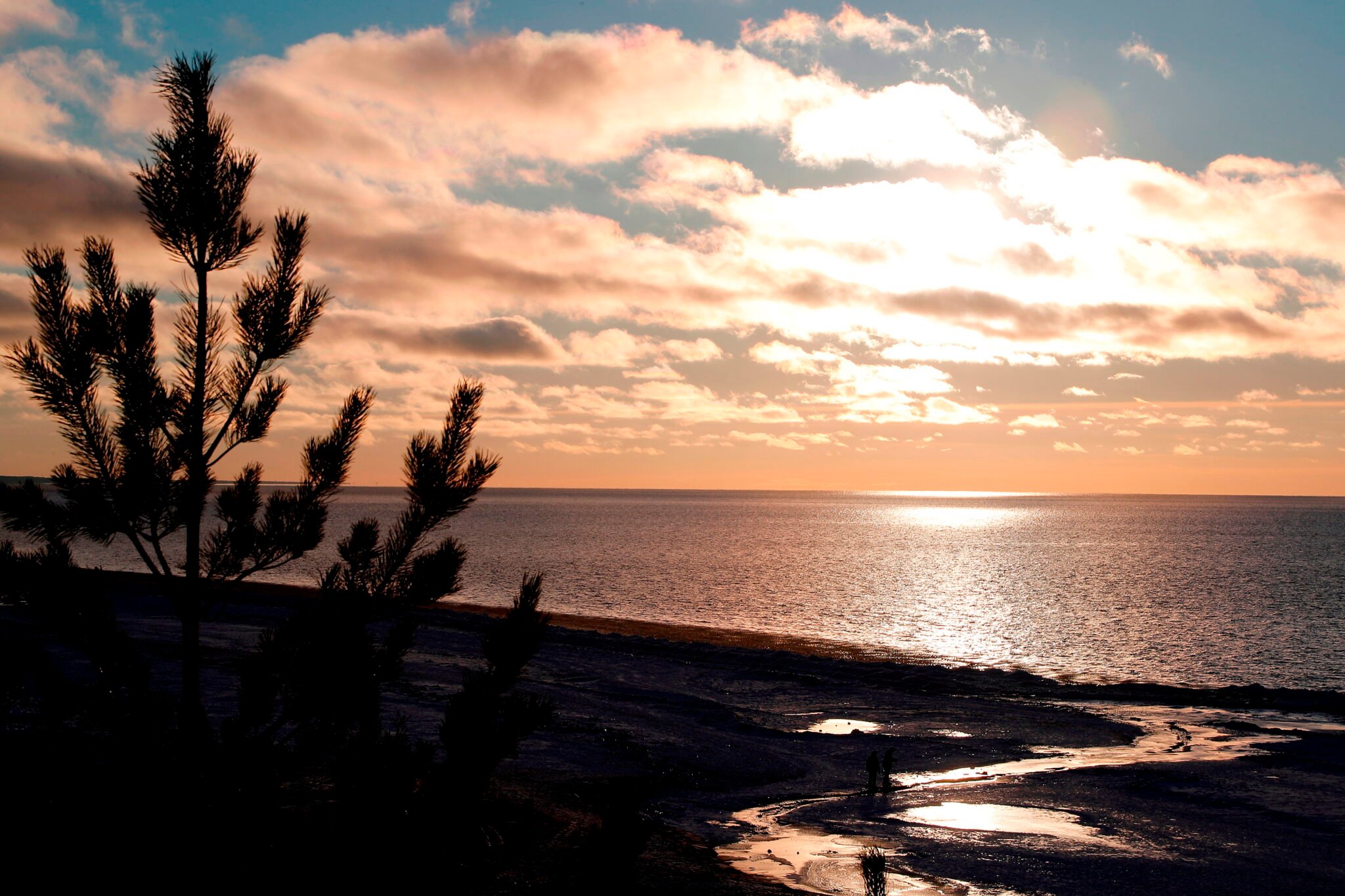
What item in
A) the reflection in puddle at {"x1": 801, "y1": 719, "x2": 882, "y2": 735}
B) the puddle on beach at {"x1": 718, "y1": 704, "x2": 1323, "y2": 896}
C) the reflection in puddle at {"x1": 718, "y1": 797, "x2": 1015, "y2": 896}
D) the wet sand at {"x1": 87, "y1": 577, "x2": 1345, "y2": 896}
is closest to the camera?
the reflection in puddle at {"x1": 718, "y1": 797, "x2": 1015, "y2": 896}

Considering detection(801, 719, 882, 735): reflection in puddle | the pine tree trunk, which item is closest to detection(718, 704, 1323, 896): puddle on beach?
detection(801, 719, 882, 735): reflection in puddle

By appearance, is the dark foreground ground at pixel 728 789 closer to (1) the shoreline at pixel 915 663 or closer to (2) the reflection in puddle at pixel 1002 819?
(1) the shoreline at pixel 915 663

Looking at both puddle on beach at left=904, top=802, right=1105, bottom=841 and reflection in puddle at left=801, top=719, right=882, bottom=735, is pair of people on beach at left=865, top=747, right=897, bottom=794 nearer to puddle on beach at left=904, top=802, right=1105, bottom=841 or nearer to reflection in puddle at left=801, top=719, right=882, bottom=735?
puddle on beach at left=904, top=802, right=1105, bottom=841

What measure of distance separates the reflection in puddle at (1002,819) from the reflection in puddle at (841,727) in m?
6.78

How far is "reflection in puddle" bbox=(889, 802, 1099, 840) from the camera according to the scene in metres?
14.5

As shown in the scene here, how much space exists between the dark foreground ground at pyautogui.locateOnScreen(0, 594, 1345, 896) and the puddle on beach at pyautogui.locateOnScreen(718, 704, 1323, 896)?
39 centimetres

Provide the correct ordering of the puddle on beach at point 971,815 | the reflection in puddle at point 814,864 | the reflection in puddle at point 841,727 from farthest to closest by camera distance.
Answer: the reflection in puddle at point 841,727
the puddle on beach at point 971,815
the reflection in puddle at point 814,864

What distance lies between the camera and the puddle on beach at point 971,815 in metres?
11.8

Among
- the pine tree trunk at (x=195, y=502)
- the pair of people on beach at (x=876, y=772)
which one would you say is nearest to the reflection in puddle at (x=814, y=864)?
the pair of people on beach at (x=876, y=772)

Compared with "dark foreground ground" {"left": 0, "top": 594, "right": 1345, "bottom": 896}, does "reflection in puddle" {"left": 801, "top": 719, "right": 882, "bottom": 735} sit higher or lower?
lower

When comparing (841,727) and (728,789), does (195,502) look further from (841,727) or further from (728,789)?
(841,727)

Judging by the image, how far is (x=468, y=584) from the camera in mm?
65938

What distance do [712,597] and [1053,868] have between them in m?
47.6

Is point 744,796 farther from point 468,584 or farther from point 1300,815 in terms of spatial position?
point 468,584
